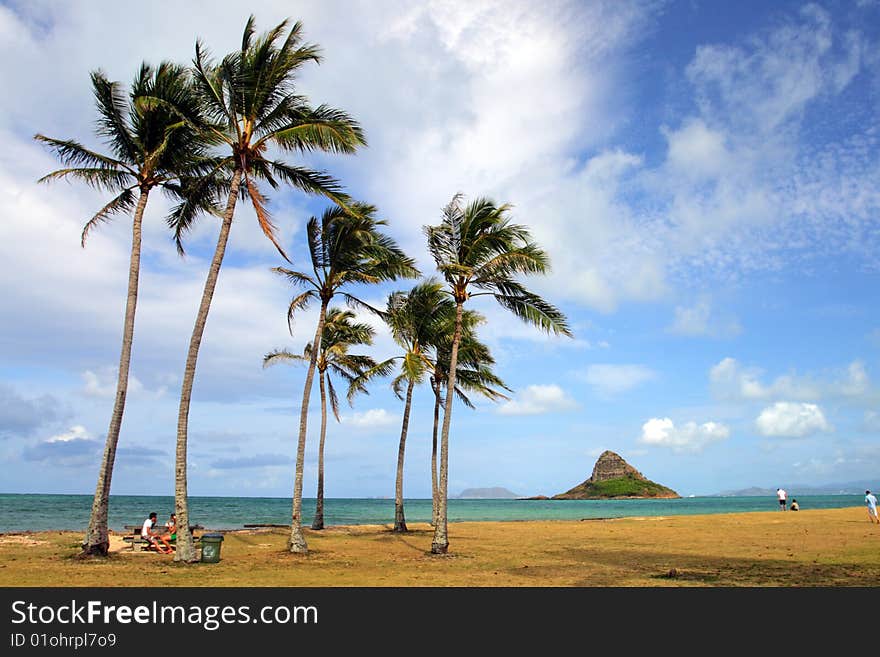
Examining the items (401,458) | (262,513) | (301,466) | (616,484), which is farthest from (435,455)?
(616,484)

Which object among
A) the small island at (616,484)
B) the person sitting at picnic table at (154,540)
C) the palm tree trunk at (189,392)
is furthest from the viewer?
the small island at (616,484)

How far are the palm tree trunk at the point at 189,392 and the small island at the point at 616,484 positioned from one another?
17126cm

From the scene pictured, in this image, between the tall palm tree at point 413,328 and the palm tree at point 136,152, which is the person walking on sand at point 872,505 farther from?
the palm tree at point 136,152

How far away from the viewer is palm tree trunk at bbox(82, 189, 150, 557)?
17156 mm

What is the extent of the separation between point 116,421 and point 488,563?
11.4 m

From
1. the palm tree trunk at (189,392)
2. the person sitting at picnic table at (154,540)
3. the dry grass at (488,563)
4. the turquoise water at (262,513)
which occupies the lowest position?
the turquoise water at (262,513)

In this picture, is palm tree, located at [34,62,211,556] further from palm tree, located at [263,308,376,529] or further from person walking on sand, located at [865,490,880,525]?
person walking on sand, located at [865,490,880,525]

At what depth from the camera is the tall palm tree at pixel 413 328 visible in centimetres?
2344

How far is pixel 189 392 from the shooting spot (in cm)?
1694

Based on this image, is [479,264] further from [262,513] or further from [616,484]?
[616,484]

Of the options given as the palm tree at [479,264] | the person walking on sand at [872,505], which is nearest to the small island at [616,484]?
the person walking on sand at [872,505]
